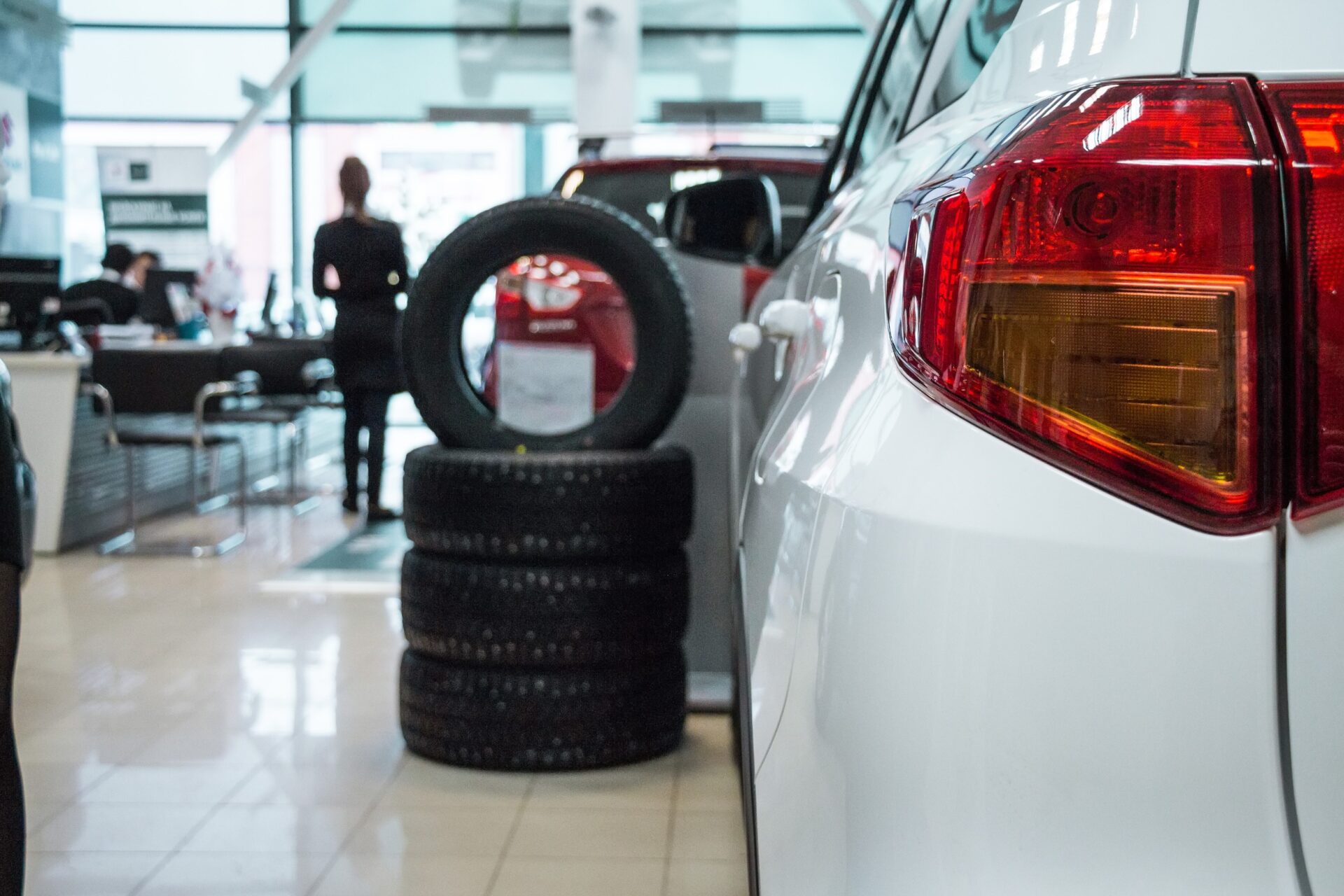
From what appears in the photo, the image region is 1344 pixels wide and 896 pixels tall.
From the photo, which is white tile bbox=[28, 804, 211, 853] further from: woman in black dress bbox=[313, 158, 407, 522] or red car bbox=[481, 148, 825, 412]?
woman in black dress bbox=[313, 158, 407, 522]

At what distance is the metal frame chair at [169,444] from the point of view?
5.66 meters

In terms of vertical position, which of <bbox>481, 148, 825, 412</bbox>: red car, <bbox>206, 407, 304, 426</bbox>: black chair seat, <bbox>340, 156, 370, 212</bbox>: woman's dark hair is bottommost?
<bbox>206, 407, 304, 426</bbox>: black chair seat

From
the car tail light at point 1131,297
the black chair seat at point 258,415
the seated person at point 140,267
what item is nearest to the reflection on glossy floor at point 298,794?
the car tail light at point 1131,297

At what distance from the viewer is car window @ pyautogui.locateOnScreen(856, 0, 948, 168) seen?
1503 millimetres

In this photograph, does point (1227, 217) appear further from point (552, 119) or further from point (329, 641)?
point (552, 119)

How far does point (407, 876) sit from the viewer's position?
89.5 inches

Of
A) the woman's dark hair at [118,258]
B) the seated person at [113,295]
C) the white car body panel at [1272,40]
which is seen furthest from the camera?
the woman's dark hair at [118,258]

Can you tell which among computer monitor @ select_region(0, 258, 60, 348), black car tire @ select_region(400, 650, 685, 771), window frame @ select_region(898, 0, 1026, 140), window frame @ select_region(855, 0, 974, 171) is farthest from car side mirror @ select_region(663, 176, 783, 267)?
computer monitor @ select_region(0, 258, 60, 348)

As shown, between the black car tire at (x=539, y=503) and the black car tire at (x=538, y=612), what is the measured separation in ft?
0.12

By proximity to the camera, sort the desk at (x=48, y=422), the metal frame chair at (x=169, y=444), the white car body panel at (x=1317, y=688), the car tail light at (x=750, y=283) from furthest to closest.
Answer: the metal frame chair at (x=169, y=444), the desk at (x=48, y=422), the car tail light at (x=750, y=283), the white car body panel at (x=1317, y=688)

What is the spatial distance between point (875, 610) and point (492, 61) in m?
13.4

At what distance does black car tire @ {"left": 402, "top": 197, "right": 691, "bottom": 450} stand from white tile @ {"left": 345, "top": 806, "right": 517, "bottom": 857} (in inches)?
28.7

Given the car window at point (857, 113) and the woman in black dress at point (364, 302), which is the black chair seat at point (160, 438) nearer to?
the woman in black dress at point (364, 302)

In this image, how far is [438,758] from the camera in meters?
2.83
